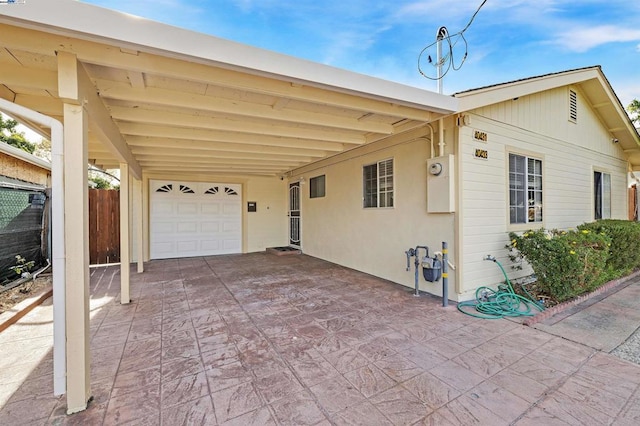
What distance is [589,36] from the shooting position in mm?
5242

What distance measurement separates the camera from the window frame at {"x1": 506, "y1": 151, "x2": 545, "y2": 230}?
470 cm

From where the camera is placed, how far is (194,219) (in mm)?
8305

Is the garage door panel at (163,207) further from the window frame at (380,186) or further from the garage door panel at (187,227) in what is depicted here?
the window frame at (380,186)

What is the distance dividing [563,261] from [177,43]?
16.4 feet

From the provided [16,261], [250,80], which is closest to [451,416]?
[250,80]

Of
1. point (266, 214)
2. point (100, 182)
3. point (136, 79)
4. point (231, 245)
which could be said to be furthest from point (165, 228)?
point (100, 182)

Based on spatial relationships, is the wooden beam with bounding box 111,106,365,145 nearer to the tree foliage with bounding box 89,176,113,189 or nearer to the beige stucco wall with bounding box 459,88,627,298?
the beige stucco wall with bounding box 459,88,627,298

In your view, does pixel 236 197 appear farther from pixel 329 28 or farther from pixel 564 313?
pixel 564 313

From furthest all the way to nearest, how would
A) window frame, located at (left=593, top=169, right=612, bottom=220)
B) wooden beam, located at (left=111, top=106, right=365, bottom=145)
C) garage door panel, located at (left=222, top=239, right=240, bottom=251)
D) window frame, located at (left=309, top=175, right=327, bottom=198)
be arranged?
garage door panel, located at (left=222, top=239, right=240, bottom=251)
window frame, located at (left=309, top=175, right=327, bottom=198)
window frame, located at (left=593, top=169, right=612, bottom=220)
wooden beam, located at (left=111, top=106, right=365, bottom=145)

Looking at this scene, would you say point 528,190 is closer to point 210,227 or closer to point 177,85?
point 177,85

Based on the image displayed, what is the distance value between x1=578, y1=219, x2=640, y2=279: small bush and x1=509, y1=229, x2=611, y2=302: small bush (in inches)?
48.5

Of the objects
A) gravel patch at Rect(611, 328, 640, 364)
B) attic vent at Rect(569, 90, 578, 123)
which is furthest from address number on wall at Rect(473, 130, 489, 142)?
attic vent at Rect(569, 90, 578, 123)

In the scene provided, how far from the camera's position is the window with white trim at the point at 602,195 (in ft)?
22.9

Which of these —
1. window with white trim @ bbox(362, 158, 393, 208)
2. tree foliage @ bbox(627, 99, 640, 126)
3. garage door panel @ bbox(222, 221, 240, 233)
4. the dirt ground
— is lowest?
the dirt ground
